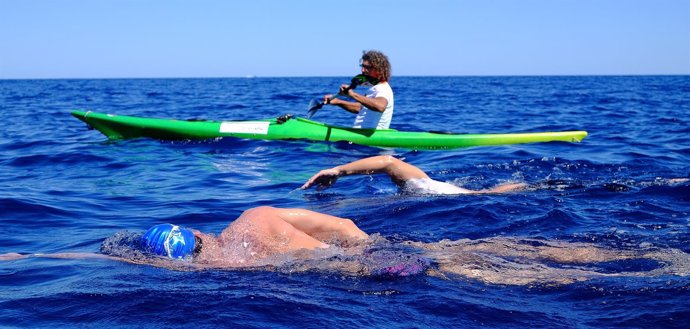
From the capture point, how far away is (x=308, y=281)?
4117 mm

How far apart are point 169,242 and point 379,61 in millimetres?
6114

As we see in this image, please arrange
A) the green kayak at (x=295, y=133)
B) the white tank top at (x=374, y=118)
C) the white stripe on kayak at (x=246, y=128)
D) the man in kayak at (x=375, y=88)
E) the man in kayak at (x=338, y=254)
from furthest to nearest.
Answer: the white stripe on kayak at (x=246, y=128), the green kayak at (x=295, y=133), the white tank top at (x=374, y=118), the man in kayak at (x=375, y=88), the man in kayak at (x=338, y=254)

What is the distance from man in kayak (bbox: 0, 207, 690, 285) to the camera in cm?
Answer: 420

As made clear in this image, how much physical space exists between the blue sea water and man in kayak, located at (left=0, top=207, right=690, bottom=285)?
0.10 meters

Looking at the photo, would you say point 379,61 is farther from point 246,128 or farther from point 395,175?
point 395,175

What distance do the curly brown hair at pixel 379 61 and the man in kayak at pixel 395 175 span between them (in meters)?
3.42

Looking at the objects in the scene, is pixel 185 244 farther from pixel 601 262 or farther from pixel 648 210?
pixel 648 210

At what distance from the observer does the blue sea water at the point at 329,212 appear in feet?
11.7

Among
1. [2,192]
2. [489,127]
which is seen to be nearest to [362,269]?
[2,192]

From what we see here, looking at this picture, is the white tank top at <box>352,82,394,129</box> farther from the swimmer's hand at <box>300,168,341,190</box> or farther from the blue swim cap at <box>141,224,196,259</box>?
the blue swim cap at <box>141,224,196,259</box>

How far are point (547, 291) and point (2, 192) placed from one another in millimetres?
5879

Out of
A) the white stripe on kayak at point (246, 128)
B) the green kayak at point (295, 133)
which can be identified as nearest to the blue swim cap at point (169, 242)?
the green kayak at point (295, 133)

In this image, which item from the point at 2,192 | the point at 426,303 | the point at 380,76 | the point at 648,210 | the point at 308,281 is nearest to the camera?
the point at 426,303

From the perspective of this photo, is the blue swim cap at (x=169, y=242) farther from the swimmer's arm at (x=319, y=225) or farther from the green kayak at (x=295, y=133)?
the green kayak at (x=295, y=133)
